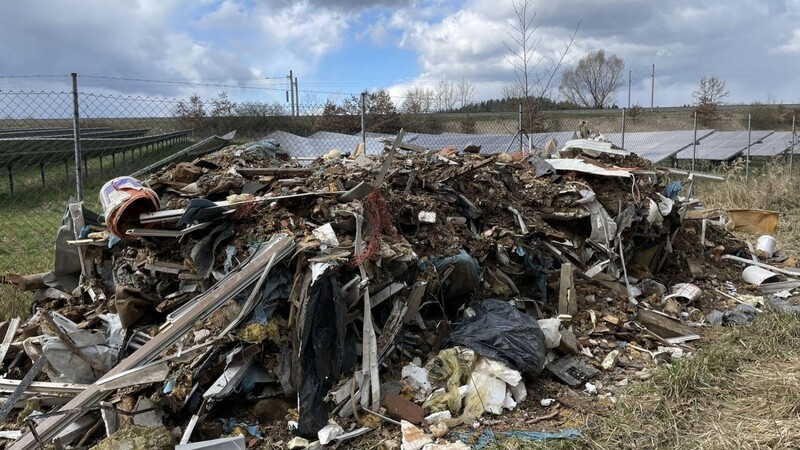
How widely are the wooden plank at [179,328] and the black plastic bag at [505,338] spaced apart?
4.44 feet

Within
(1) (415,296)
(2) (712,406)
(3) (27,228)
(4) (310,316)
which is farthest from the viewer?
(3) (27,228)

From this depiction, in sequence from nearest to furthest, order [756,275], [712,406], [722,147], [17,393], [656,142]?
[17,393]
[712,406]
[756,275]
[656,142]
[722,147]

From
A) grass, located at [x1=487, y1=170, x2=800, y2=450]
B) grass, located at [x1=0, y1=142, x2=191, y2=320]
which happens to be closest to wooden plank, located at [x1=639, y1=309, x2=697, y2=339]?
grass, located at [x1=487, y1=170, x2=800, y2=450]

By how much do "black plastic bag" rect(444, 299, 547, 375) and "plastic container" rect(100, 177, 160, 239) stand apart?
230 cm

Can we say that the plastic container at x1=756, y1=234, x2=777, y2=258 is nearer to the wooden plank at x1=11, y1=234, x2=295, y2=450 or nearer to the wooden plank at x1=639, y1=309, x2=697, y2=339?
A: the wooden plank at x1=639, y1=309, x2=697, y2=339

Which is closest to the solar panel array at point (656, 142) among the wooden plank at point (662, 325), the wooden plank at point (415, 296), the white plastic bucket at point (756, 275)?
the white plastic bucket at point (756, 275)

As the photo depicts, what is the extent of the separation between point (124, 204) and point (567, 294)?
3534mm

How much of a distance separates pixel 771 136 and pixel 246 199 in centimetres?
2018

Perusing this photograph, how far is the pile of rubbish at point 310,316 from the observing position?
309 cm

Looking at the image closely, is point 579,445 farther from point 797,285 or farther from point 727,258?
point 727,258

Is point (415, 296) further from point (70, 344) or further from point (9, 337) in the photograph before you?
point (9, 337)

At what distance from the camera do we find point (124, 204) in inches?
144

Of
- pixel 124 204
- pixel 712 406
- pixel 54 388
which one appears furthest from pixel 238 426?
pixel 712 406

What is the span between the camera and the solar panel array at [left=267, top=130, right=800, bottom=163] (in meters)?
7.89
